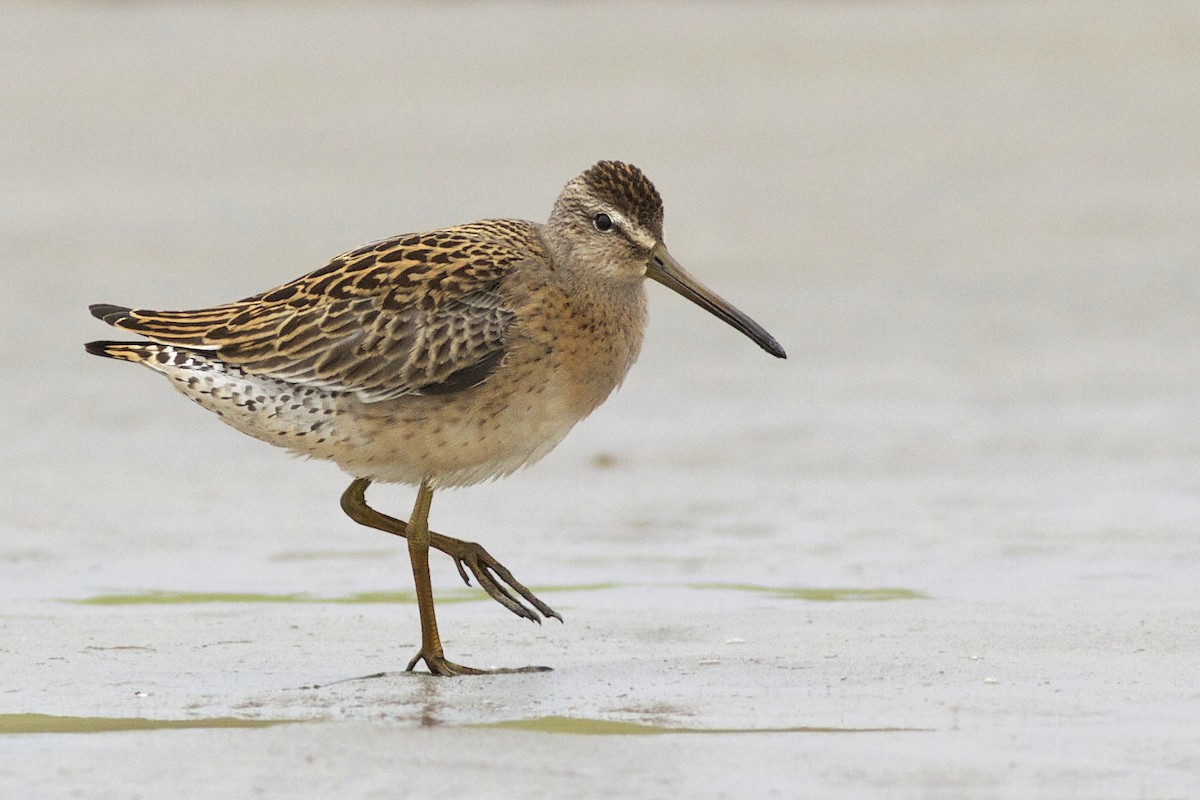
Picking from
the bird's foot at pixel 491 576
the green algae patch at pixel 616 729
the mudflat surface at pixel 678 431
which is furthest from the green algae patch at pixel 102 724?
the bird's foot at pixel 491 576

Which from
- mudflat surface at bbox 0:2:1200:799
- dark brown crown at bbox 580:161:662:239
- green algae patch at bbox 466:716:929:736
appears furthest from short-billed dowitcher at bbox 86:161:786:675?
green algae patch at bbox 466:716:929:736

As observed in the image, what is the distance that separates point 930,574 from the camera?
7730mm

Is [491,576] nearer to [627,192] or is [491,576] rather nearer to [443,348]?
[443,348]

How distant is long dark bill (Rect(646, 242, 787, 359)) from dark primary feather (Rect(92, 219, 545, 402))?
1.32ft

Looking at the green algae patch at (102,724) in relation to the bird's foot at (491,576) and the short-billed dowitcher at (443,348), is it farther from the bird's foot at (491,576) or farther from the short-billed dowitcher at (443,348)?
the bird's foot at (491,576)

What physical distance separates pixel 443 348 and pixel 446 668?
1.01 metres

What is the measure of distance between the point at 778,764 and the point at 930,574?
2.77 metres

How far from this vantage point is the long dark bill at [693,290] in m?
7.09

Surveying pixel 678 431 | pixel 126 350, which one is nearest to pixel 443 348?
pixel 126 350

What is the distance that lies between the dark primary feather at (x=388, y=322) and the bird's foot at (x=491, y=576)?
537 mm

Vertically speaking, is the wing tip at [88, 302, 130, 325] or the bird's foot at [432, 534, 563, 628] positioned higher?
the wing tip at [88, 302, 130, 325]

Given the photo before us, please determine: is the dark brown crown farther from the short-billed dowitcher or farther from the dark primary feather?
the dark primary feather

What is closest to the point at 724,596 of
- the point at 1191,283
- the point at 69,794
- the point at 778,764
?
the point at 778,764

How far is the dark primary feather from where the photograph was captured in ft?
22.0
